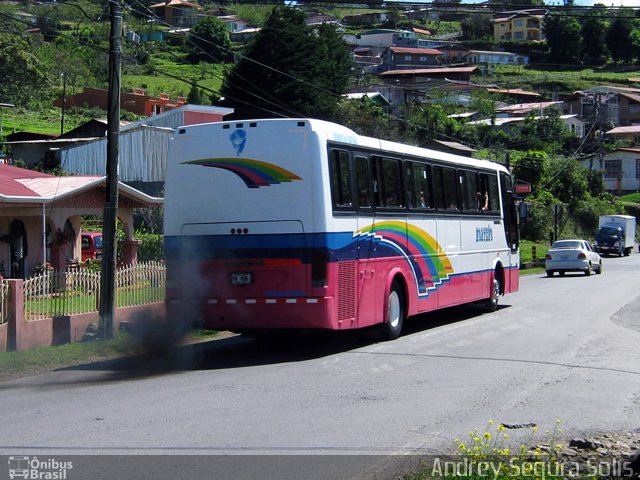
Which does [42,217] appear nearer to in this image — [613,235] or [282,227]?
[282,227]

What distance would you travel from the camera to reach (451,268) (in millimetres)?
18969

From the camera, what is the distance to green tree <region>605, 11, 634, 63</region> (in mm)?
132625

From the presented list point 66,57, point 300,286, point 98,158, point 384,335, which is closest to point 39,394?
point 300,286

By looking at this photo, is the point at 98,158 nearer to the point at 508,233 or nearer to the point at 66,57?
the point at 508,233

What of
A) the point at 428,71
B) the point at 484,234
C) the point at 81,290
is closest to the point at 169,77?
the point at 428,71

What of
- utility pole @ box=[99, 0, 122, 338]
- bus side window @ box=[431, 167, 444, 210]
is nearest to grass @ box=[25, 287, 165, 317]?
utility pole @ box=[99, 0, 122, 338]

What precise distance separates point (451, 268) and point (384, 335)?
11.8 feet

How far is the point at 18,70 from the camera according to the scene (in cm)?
5950

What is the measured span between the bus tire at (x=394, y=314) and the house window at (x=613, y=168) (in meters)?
75.4

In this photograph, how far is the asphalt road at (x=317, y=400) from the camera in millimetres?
8023

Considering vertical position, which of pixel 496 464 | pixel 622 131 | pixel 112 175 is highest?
pixel 622 131

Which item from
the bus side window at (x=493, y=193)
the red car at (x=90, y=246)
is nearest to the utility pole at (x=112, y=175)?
the bus side window at (x=493, y=193)

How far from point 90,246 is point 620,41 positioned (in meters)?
123

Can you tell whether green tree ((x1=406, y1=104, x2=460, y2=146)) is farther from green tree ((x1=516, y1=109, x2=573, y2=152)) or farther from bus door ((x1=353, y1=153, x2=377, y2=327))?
bus door ((x1=353, y1=153, x2=377, y2=327))
